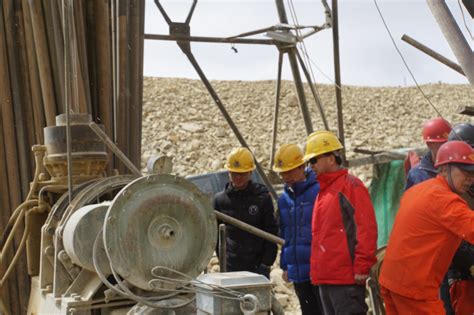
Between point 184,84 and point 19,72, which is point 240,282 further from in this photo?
point 184,84

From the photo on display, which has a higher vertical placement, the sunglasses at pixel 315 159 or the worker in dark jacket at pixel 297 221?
the sunglasses at pixel 315 159

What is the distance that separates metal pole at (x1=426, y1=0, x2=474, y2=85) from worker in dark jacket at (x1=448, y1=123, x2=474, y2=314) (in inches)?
62.8

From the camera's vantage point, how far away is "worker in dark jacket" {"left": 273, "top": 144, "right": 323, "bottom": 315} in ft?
18.2

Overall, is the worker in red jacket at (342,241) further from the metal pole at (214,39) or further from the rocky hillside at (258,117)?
the rocky hillside at (258,117)

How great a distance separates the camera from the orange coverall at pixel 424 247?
428 cm

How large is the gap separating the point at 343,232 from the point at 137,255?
1375 mm

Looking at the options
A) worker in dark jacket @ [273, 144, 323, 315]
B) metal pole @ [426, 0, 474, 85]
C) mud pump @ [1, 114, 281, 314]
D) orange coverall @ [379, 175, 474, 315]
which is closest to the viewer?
metal pole @ [426, 0, 474, 85]

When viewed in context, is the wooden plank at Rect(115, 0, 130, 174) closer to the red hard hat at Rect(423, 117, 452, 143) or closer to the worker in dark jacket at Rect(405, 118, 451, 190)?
the worker in dark jacket at Rect(405, 118, 451, 190)

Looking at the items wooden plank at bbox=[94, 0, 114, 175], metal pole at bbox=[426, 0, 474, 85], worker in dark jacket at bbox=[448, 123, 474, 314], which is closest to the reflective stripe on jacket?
worker in dark jacket at bbox=[448, 123, 474, 314]

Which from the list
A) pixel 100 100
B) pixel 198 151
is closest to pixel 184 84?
pixel 198 151

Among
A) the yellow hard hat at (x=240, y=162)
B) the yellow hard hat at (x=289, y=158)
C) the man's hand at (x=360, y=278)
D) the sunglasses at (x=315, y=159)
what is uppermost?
the sunglasses at (x=315, y=159)

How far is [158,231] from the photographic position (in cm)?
409

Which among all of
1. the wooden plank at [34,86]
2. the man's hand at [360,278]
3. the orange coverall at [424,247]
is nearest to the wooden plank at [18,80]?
the wooden plank at [34,86]

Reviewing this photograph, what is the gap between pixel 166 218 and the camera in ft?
13.5
